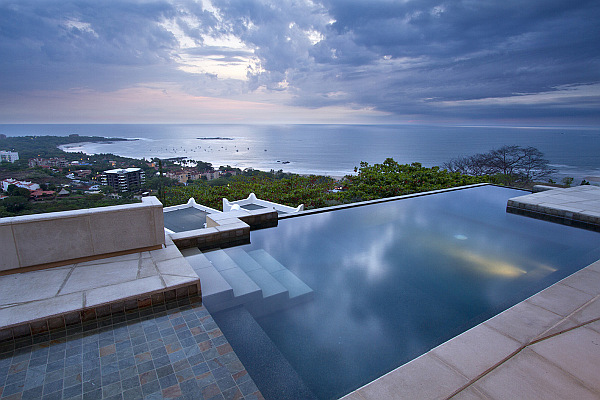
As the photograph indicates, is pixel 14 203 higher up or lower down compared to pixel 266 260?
lower down

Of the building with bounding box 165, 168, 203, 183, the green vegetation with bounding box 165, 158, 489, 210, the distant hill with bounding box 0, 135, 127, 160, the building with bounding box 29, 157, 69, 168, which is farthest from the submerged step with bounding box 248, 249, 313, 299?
the building with bounding box 165, 168, 203, 183

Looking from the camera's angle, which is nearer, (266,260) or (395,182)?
(266,260)

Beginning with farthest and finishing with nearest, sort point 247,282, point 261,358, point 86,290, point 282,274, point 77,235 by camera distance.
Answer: point 282,274 < point 247,282 < point 77,235 < point 86,290 < point 261,358

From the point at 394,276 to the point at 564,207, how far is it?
527 cm

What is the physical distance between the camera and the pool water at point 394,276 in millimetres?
2434

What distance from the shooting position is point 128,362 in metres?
2.18

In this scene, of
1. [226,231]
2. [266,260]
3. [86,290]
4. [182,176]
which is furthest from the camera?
[182,176]

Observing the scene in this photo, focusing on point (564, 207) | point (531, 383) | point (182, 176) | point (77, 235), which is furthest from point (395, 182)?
point (182, 176)

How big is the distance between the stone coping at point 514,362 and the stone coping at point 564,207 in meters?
4.07

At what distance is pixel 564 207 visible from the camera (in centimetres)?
643

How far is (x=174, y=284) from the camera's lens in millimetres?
2969

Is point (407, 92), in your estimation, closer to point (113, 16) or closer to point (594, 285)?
point (113, 16)

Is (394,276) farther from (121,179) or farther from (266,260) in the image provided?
(121,179)

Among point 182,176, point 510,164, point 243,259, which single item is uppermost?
point 243,259
